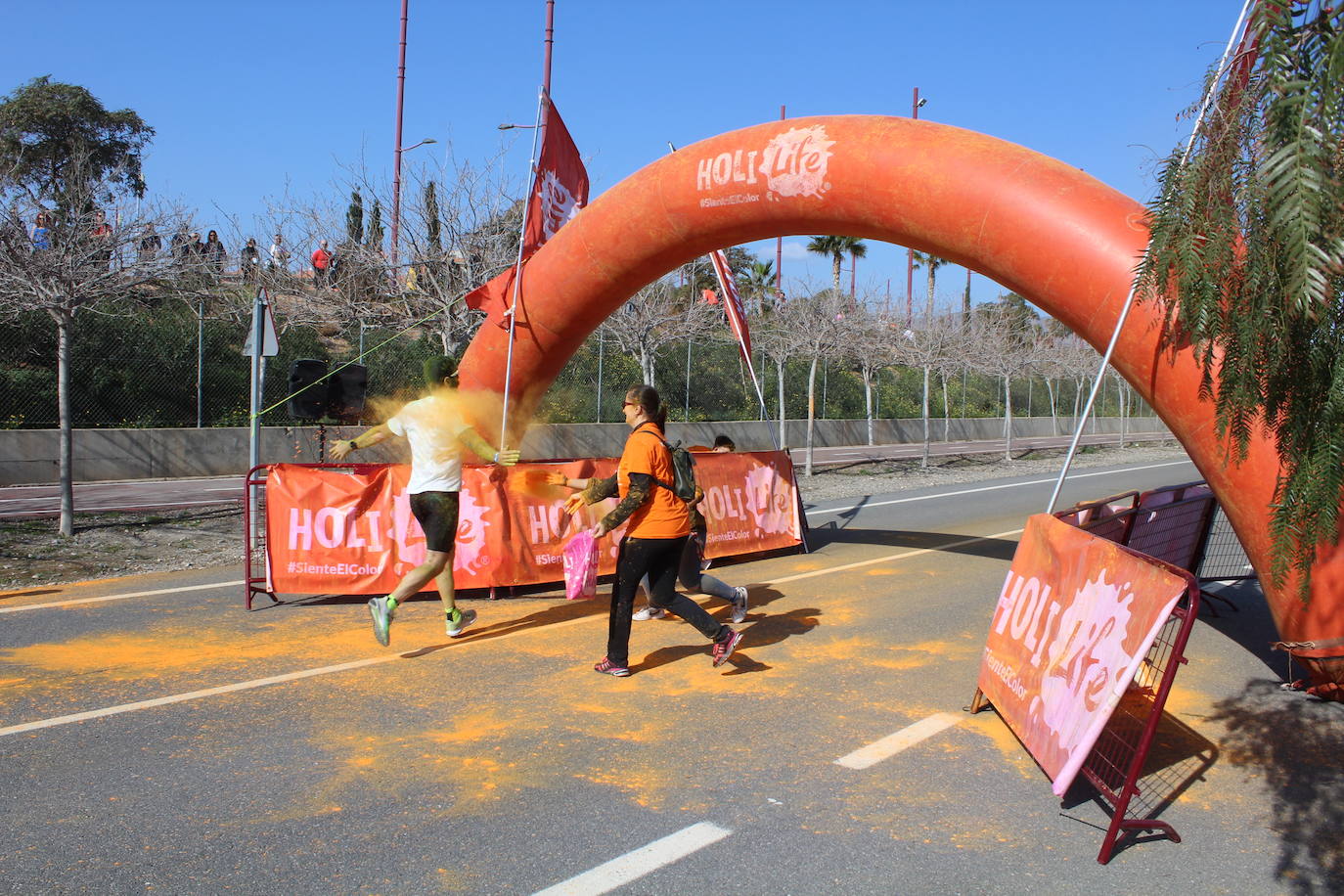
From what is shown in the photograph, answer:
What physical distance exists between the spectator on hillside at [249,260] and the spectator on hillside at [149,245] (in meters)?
8.53

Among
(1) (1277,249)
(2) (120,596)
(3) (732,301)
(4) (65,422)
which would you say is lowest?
(2) (120,596)

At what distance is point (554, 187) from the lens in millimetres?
10617

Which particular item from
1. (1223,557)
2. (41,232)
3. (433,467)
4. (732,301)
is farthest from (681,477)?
(41,232)

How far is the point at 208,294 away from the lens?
19.5 m

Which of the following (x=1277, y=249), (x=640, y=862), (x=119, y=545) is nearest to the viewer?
(x=1277, y=249)

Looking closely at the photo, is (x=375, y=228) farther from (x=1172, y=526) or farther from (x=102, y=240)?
(x=1172, y=526)

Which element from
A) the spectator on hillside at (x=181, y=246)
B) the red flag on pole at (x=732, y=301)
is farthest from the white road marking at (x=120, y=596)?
the red flag on pole at (x=732, y=301)

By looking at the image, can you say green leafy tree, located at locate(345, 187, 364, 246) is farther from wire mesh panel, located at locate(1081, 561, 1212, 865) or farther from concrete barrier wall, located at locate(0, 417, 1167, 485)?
wire mesh panel, located at locate(1081, 561, 1212, 865)

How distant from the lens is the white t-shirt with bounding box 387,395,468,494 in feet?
22.4

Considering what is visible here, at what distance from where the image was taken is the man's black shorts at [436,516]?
6.84 metres

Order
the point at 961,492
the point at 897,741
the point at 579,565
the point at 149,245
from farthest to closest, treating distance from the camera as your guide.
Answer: the point at 961,492
the point at 149,245
the point at 579,565
the point at 897,741

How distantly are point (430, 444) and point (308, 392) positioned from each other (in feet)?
12.4

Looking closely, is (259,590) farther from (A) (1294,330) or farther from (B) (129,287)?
(A) (1294,330)

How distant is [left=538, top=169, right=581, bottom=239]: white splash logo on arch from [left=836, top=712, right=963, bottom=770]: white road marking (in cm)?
677
